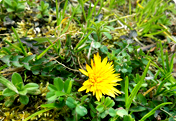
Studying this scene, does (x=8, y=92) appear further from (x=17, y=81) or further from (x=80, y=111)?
(x=80, y=111)

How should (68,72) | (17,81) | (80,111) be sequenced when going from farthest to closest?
(68,72), (17,81), (80,111)

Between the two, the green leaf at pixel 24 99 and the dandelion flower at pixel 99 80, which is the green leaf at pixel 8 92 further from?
the dandelion flower at pixel 99 80

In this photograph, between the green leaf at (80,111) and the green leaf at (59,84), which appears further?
the green leaf at (59,84)

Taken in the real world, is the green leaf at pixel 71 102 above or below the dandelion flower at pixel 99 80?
below

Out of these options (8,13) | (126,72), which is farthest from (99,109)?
(8,13)

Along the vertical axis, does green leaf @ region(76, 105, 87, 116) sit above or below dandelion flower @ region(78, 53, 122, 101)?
below

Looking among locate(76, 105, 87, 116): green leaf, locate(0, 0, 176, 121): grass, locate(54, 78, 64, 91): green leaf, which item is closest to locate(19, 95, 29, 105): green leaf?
locate(0, 0, 176, 121): grass

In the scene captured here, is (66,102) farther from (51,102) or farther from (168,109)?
(168,109)

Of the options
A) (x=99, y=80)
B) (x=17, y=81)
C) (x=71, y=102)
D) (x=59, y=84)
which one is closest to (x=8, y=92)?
(x=17, y=81)

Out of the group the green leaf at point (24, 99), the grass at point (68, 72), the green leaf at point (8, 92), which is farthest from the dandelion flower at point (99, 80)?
the green leaf at point (8, 92)

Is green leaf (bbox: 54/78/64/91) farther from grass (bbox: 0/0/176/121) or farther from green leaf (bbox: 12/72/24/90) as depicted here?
green leaf (bbox: 12/72/24/90)

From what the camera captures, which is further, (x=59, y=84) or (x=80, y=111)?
(x=59, y=84)
